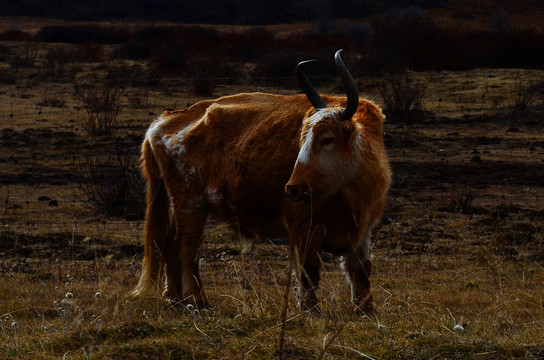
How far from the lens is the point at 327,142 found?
5988 millimetres

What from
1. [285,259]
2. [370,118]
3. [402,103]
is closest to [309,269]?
[370,118]

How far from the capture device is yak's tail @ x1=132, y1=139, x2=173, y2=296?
23.5ft

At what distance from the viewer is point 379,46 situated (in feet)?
112

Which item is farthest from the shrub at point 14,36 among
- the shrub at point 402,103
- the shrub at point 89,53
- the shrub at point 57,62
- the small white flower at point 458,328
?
the small white flower at point 458,328

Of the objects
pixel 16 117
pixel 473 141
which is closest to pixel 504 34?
pixel 473 141

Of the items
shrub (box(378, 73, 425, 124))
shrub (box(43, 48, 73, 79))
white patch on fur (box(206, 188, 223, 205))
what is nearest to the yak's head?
white patch on fur (box(206, 188, 223, 205))

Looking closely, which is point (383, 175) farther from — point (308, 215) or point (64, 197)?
point (64, 197)

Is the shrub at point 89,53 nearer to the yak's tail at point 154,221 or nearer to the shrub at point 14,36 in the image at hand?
the shrub at point 14,36

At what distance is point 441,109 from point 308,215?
15.7 m

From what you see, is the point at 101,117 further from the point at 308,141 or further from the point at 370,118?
the point at 308,141

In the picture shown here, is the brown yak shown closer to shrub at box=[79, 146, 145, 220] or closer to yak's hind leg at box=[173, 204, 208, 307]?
yak's hind leg at box=[173, 204, 208, 307]

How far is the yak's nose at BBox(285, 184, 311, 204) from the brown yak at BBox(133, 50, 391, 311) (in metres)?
0.01

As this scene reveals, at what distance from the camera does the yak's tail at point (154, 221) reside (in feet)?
23.5

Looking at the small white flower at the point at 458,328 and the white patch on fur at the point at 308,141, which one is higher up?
the white patch on fur at the point at 308,141
